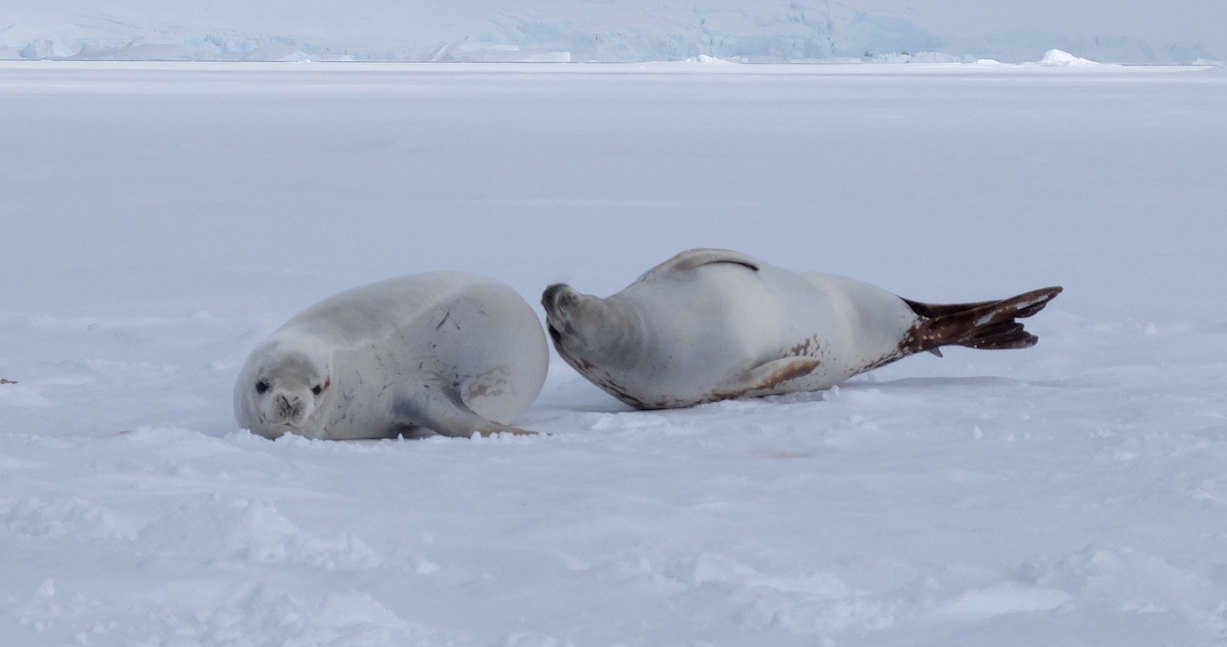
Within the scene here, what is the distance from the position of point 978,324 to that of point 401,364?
6.04 feet

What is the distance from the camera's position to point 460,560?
1964mm

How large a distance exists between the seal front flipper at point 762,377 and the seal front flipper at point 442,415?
648 mm

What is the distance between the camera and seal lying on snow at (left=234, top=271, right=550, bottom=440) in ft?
9.75

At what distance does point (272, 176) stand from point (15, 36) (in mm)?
56995

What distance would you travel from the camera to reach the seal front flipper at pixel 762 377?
3426mm

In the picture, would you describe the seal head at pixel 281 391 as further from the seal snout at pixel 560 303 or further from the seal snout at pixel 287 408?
the seal snout at pixel 560 303

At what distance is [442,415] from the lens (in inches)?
121

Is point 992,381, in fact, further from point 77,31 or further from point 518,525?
point 77,31

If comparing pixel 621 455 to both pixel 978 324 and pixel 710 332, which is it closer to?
pixel 710 332

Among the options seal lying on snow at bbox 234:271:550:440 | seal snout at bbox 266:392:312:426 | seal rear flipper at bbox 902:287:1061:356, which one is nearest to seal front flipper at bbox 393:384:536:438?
seal lying on snow at bbox 234:271:550:440

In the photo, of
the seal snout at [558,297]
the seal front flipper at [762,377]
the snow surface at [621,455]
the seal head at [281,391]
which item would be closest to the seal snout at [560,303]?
the seal snout at [558,297]

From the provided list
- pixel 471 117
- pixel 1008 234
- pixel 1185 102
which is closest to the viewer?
pixel 1008 234

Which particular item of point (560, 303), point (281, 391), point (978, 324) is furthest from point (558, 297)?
point (978, 324)

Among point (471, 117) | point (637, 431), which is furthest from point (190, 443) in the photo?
point (471, 117)
